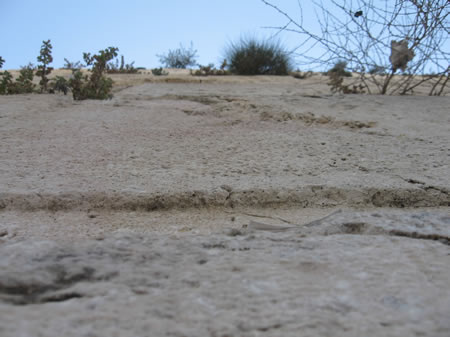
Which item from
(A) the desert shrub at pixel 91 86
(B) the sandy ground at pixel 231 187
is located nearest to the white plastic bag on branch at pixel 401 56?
(B) the sandy ground at pixel 231 187

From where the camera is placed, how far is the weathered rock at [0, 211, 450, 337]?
0.54 m

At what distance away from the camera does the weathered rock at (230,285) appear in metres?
0.54

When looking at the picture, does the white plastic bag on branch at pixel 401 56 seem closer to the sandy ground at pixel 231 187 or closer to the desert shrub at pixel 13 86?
the sandy ground at pixel 231 187

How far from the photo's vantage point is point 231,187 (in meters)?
1.17

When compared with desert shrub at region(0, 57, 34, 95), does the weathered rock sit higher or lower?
lower

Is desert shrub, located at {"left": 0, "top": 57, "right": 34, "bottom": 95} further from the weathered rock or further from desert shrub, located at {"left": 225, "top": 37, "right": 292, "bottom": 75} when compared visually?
desert shrub, located at {"left": 225, "top": 37, "right": 292, "bottom": 75}

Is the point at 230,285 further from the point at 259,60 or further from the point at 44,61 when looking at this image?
the point at 259,60

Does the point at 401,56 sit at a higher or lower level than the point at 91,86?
higher

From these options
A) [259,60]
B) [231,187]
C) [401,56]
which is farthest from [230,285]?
[259,60]

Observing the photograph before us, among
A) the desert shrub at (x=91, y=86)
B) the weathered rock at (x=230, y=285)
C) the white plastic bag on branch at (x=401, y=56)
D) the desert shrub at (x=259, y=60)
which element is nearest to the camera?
the weathered rock at (x=230, y=285)

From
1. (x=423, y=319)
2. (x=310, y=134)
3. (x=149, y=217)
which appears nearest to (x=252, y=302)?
(x=423, y=319)

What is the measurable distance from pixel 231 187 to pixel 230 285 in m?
0.54

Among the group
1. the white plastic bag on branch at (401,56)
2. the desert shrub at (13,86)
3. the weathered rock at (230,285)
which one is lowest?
the weathered rock at (230,285)

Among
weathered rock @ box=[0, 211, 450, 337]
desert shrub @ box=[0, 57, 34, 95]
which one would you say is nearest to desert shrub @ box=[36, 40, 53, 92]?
desert shrub @ box=[0, 57, 34, 95]
